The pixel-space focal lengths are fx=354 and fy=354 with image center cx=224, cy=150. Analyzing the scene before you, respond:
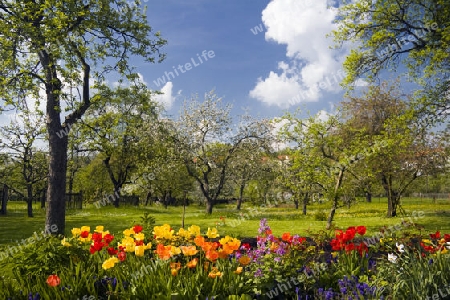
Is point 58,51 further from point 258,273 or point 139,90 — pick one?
point 258,273

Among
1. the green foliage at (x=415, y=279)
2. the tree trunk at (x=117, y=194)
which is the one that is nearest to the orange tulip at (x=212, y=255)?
the green foliage at (x=415, y=279)

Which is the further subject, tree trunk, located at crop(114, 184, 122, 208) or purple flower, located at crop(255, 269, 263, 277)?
tree trunk, located at crop(114, 184, 122, 208)

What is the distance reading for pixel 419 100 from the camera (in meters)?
15.6

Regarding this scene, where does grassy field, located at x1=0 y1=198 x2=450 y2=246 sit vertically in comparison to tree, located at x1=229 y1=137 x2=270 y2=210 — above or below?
below

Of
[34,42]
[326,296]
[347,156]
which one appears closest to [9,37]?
[34,42]

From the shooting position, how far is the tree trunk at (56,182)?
1158cm

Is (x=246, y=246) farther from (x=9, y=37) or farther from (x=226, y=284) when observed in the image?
(x=9, y=37)

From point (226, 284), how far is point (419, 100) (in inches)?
592

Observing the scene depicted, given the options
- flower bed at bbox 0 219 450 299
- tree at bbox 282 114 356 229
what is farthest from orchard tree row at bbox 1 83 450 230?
flower bed at bbox 0 219 450 299

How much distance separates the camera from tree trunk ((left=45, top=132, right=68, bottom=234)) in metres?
11.6

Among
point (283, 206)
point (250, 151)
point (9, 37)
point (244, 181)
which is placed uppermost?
point (9, 37)

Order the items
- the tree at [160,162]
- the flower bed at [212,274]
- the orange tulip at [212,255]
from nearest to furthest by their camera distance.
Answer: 1. the flower bed at [212,274]
2. the orange tulip at [212,255]
3. the tree at [160,162]

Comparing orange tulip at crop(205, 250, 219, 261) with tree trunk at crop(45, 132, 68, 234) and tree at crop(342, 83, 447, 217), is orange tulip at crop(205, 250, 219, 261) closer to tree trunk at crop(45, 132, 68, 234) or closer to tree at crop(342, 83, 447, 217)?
tree trunk at crop(45, 132, 68, 234)

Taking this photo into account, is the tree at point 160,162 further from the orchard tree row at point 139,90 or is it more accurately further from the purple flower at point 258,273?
the purple flower at point 258,273
